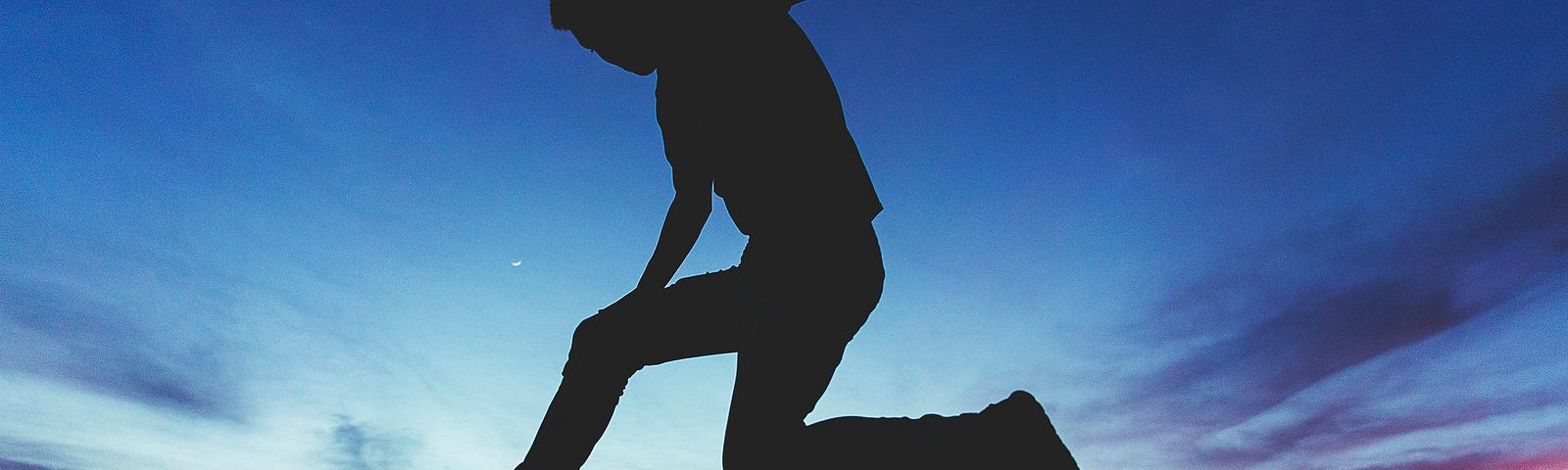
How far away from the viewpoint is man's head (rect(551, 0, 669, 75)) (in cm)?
302

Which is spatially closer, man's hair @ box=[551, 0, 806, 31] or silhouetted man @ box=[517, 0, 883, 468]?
silhouetted man @ box=[517, 0, 883, 468]

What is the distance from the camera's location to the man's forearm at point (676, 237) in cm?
322

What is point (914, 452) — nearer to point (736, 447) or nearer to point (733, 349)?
point (736, 447)

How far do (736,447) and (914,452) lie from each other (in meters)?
0.54

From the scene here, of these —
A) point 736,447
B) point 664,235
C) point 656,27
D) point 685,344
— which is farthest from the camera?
point 664,235

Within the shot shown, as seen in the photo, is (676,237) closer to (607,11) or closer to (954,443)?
(607,11)

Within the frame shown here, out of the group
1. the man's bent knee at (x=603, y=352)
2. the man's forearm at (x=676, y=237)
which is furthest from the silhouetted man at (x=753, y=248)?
the man's forearm at (x=676, y=237)

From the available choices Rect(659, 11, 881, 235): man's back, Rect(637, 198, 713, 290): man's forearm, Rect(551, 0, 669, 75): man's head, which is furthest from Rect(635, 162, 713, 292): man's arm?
Rect(551, 0, 669, 75): man's head

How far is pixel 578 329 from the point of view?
2936 millimetres

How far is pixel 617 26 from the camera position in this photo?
3053mm

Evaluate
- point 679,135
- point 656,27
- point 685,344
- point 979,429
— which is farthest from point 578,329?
point 979,429

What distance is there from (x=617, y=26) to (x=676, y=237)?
34.5 inches

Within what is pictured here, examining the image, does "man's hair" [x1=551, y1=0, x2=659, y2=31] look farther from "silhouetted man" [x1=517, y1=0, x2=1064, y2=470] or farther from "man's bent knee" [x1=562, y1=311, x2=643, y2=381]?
"man's bent knee" [x1=562, y1=311, x2=643, y2=381]

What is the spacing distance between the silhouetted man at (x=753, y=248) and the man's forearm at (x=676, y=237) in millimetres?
112
